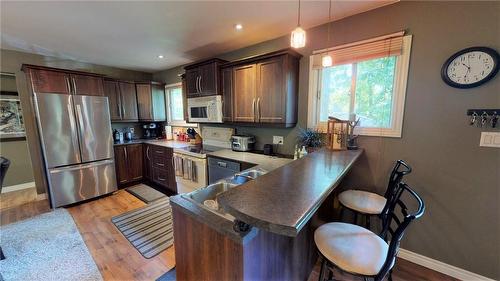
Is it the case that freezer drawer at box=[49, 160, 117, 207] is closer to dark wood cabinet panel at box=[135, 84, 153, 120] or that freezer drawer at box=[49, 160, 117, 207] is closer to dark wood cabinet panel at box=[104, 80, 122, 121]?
dark wood cabinet panel at box=[104, 80, 122, 121]

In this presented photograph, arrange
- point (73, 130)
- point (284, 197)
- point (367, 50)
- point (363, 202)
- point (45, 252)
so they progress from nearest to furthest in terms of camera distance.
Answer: point (284, 197)
point (363, 202)
point (367, 50)
point (45, 252)
point (73, 130)

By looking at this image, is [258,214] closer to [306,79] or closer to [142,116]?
[306,79]

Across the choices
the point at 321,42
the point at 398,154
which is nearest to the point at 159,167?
the point at 321,42

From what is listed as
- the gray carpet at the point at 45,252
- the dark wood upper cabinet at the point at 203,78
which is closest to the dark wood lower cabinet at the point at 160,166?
the dark wood upper cabinet at the point at 203,78

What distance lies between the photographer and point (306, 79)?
2.42 m

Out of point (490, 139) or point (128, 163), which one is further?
point (128, 163)

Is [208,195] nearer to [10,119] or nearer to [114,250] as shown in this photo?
[114,250]

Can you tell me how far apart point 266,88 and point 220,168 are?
4.02 feet

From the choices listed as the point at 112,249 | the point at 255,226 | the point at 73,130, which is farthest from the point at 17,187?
the point at 255,226

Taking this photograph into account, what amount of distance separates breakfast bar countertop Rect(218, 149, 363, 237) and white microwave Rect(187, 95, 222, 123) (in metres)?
1.83

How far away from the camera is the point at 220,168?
8.68 ft

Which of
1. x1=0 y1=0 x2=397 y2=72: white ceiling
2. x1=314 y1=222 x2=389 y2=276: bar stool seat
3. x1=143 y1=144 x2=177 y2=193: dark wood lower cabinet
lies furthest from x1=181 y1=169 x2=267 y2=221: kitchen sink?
x1=143 y1=144 x2=177 y2=193: dark wood lower cabinet

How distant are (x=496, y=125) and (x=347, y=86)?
1170mm

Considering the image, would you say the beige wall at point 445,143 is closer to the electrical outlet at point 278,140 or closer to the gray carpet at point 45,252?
the electrical outlet at point 278,140
